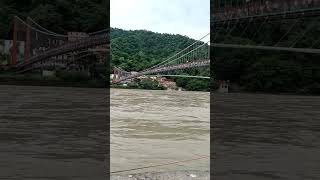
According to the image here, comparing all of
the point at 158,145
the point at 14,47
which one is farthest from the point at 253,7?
the point at 158,145

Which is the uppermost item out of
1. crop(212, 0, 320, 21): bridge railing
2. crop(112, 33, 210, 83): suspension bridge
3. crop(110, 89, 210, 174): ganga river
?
crop(212, 0, 320, 21): bridge railing

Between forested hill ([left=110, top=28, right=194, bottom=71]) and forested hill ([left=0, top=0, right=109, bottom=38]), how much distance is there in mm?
7669

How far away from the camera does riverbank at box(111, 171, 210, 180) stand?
465 cm

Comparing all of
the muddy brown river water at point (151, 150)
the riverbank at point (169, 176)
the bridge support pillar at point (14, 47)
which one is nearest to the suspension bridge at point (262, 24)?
the bridge support pillar at point (14, 47)

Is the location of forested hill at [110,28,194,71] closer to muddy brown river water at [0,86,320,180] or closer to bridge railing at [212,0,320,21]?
bridge railing at [212,0,320,21]

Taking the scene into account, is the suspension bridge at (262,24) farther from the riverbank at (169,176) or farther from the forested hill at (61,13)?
the riverbank at (169,176)

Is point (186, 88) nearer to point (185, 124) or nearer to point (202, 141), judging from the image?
point (185, 124)

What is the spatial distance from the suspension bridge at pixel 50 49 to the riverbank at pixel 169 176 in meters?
32.8

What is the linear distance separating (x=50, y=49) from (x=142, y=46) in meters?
15.2

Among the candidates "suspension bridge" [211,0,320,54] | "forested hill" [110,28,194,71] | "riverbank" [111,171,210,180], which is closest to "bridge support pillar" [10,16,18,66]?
"forested hill" [110,28,194,71]

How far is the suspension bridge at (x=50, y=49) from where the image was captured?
37.0 meters

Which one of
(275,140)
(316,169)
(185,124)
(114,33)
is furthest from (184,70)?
(316,169)

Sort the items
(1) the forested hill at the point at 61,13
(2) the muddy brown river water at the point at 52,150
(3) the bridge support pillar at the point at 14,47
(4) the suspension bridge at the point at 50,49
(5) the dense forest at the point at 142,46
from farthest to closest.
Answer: (5) the dense forest at the point at 142,46 < (1) the forested hill at the point at 61,13 < (4) the suspension bridge at the point at 50,49 < (3) the bridge support pillar at the point at 14,47 < (2) the muddy brown river water at the point at 52,150

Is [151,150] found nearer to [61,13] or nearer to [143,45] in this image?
[61,13]
